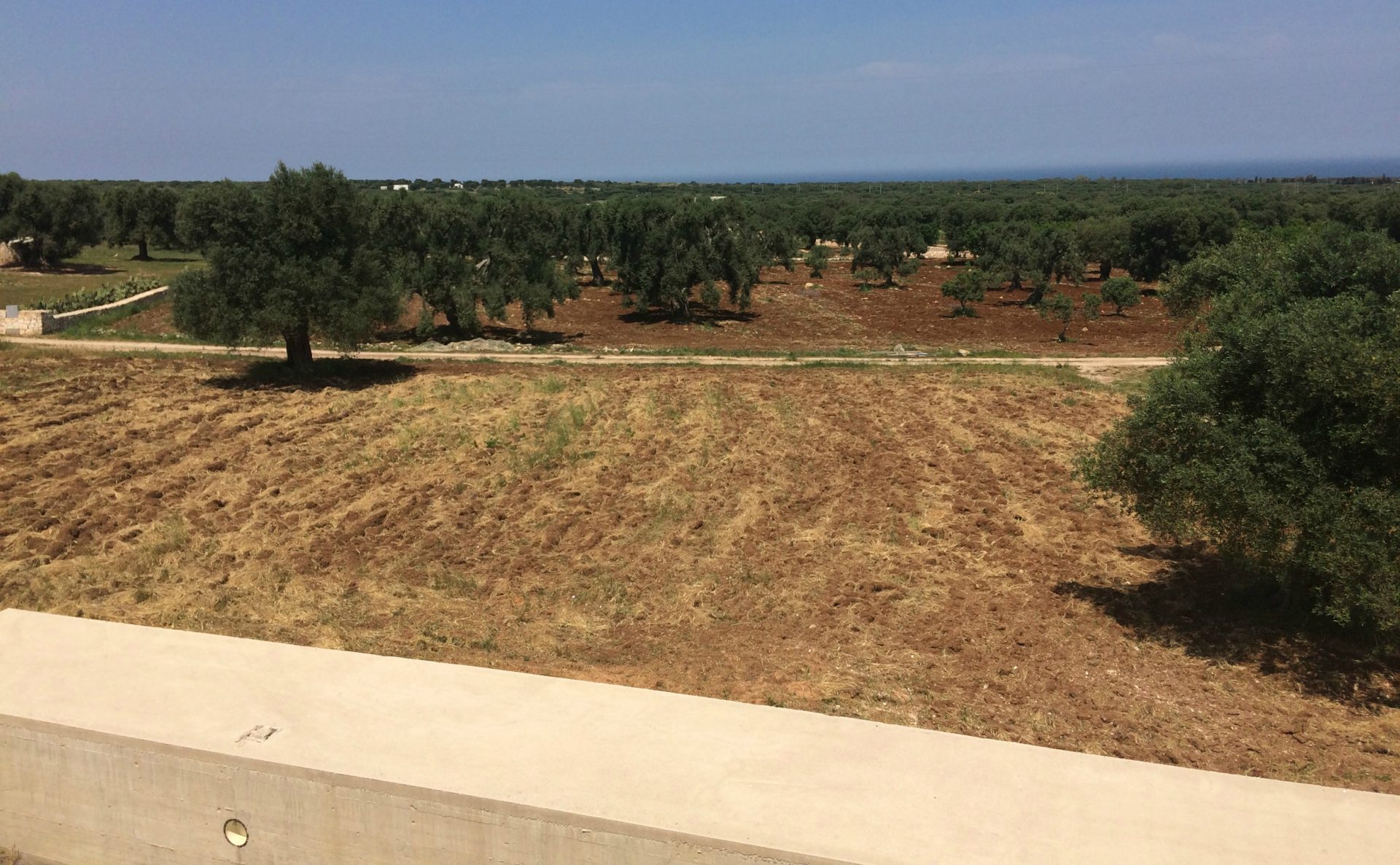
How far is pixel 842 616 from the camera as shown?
13172 mm

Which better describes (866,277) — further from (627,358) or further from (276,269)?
(276,269)

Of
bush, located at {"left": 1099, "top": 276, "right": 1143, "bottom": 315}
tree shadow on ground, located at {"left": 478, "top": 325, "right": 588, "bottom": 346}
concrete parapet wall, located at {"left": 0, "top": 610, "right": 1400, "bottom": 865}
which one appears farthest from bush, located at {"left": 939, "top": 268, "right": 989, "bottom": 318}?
concrete parapet wall, located at {"left": 0, "top": 610, "right": 1400, "bottom": 865}

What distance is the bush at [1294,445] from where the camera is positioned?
10523mm

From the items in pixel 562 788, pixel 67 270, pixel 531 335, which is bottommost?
pixel 562 788

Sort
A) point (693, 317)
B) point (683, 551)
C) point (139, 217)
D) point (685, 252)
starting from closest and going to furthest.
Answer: point (683, 551)
point (685, 252)
point (693, 317)
point (139, 217)

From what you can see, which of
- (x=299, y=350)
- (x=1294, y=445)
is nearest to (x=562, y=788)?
(x=1294, y=445)

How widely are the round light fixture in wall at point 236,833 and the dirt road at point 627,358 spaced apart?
76.5 feet

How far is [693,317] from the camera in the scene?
46.2 metres

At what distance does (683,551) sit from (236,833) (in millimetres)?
8477

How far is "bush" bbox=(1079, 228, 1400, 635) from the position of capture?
10.5 m

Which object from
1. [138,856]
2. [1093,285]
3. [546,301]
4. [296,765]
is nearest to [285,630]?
[138,856]

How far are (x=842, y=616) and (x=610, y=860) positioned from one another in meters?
6.49

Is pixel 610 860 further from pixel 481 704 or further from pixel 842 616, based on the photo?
pixel 842 616

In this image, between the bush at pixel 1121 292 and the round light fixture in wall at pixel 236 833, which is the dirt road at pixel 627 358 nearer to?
the bush at pixel 1121 292
